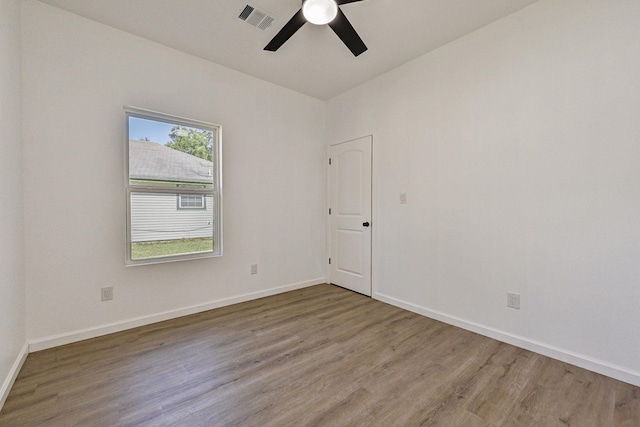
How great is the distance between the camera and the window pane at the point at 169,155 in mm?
2586

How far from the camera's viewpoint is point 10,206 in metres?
1.84

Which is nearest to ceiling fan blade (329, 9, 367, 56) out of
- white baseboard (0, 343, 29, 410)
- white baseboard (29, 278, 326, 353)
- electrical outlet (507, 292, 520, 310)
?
electrical outlet (507, 292, 520, 310)

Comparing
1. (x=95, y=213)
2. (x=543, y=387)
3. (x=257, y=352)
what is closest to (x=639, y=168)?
(x=543, y=387)

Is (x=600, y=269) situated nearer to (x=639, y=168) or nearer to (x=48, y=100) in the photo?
(x=639, y=168)

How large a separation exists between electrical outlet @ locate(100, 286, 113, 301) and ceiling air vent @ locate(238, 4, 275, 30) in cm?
279

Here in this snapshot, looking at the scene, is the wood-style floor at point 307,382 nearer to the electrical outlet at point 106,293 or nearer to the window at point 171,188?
the electrical outlet at point 106,293

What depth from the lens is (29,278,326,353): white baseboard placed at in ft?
7.36

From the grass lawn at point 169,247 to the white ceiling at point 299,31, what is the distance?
2.07 metres

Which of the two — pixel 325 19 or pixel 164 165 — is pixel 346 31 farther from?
pixel 164 165

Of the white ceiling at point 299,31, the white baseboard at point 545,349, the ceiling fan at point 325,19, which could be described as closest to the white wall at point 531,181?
the white baseboard at point 545,349

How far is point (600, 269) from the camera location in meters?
1.95

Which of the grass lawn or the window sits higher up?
the window

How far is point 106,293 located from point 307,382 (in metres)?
2.08

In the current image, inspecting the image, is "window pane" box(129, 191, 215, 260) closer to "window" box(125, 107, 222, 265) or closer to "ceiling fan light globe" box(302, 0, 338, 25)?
"window" box(125, 107, 222, 265)
